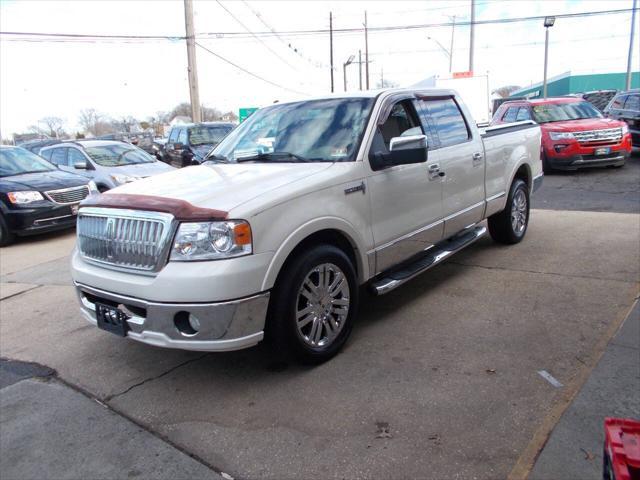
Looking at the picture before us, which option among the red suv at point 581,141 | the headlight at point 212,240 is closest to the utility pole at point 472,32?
the red suv at point 581,141

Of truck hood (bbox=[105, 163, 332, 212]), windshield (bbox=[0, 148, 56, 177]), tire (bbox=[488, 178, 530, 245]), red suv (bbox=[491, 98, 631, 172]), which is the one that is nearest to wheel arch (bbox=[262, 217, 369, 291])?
truck hood (bbox=[105, 163, 332, 212])

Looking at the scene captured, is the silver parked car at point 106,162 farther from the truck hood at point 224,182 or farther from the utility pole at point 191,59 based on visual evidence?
the utility pole at point 191,59

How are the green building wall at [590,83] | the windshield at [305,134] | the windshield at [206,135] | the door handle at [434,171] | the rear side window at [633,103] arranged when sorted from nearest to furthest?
the windshield at [305,134]
the door handle at [434,171]
the rear side window at [633,103]
the windshield at [206,135]
the green building wall at [590,83]

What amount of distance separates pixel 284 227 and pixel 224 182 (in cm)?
64

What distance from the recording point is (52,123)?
78.8 meters

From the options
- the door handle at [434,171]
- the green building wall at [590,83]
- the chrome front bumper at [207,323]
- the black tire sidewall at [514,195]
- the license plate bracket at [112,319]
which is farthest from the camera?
the green building wall at [590,83]

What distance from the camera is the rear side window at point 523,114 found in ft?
43.0

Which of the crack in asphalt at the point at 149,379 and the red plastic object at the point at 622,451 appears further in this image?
the crack in asphalt at the point at 149,379

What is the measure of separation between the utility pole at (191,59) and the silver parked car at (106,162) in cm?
996

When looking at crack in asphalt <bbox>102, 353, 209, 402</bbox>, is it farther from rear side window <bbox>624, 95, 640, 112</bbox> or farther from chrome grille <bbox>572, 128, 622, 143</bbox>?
rear side window <bbox>624, 95, 640, 112</bbox>

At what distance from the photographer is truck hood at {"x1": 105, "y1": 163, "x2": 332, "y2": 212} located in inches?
131

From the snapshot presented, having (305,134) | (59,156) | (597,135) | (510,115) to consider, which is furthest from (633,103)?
(59,156)

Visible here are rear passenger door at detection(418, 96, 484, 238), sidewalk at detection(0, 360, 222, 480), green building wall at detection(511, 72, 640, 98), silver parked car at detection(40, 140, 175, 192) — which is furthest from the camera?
green building wall at detection(511, 72, 640, 98)

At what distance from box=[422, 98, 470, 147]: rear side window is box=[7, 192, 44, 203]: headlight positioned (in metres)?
7.08
